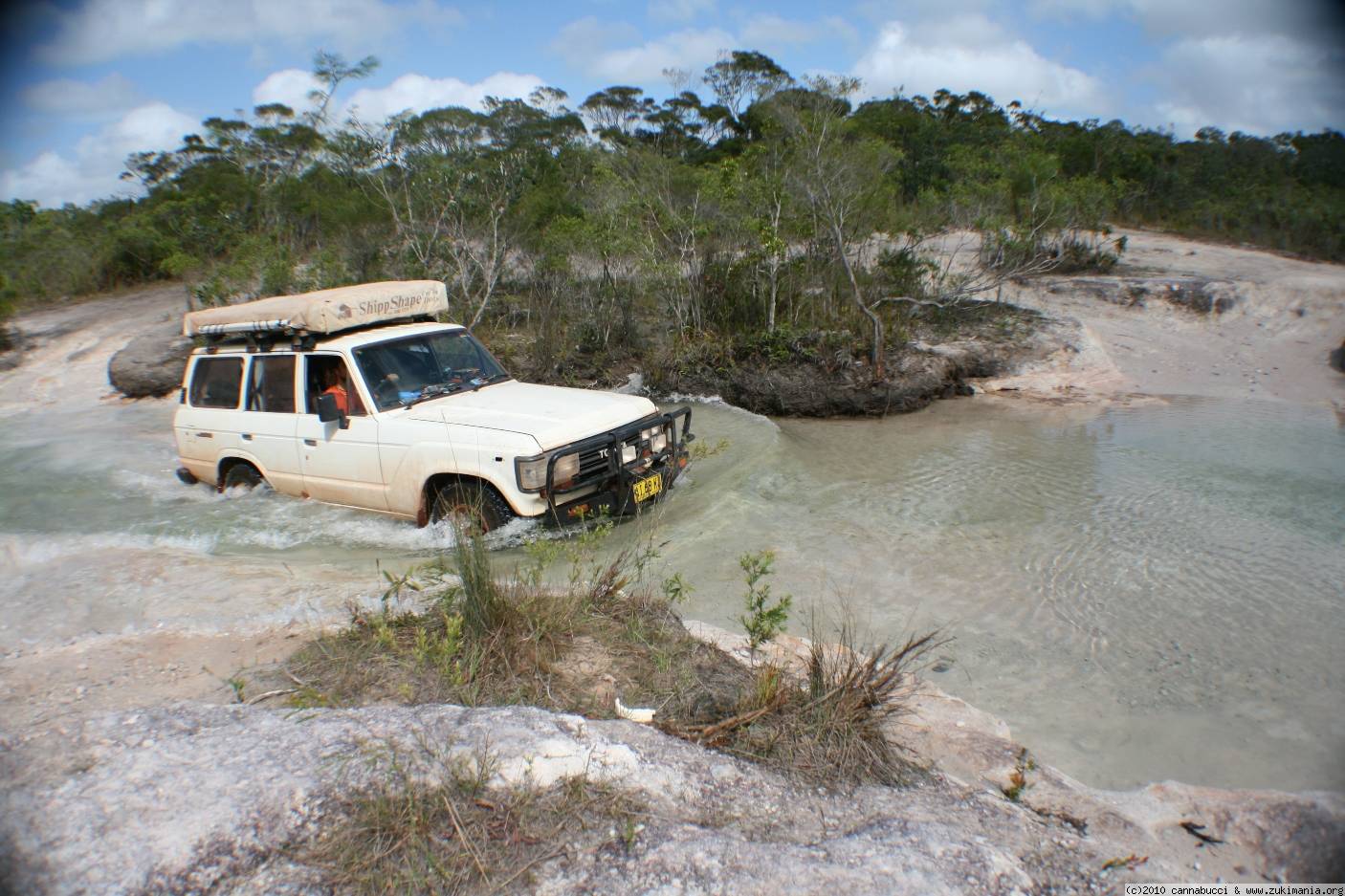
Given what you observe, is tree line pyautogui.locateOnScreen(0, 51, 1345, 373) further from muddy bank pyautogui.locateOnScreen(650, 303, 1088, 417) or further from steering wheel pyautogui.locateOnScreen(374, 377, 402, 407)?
steering wheel pyautogui.locateOnScreen(374, 377, 402, 407)

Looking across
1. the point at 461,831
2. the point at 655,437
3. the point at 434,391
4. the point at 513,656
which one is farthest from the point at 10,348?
the point at 461,831

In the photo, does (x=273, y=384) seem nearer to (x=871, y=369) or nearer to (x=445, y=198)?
(x=871, y=369)

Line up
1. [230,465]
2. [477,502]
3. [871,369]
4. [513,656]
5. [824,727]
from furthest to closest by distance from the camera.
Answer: [871,369] < [230,465] < [477,502] < [513,656] < [824,727]

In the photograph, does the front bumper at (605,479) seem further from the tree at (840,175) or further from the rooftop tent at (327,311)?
the tree at (840,175)

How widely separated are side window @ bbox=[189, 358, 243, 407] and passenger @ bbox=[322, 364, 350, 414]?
1.10m

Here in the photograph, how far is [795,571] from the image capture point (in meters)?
6.00

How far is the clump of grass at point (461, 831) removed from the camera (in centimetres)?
258

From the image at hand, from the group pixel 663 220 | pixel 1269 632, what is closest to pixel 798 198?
pixel 663 220

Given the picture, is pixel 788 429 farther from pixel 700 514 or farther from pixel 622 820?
pixel 622 820

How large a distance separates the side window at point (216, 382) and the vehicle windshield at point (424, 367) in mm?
1581

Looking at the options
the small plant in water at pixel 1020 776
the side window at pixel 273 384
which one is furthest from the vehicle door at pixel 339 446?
the small plant in water at pixel 1020 776

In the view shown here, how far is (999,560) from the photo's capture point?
6.20m

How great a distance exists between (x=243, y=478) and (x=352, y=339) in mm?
2041

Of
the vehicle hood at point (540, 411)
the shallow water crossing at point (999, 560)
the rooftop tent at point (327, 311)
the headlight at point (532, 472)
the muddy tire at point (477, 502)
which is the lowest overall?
the shallow water crossing at point (999, 560)
